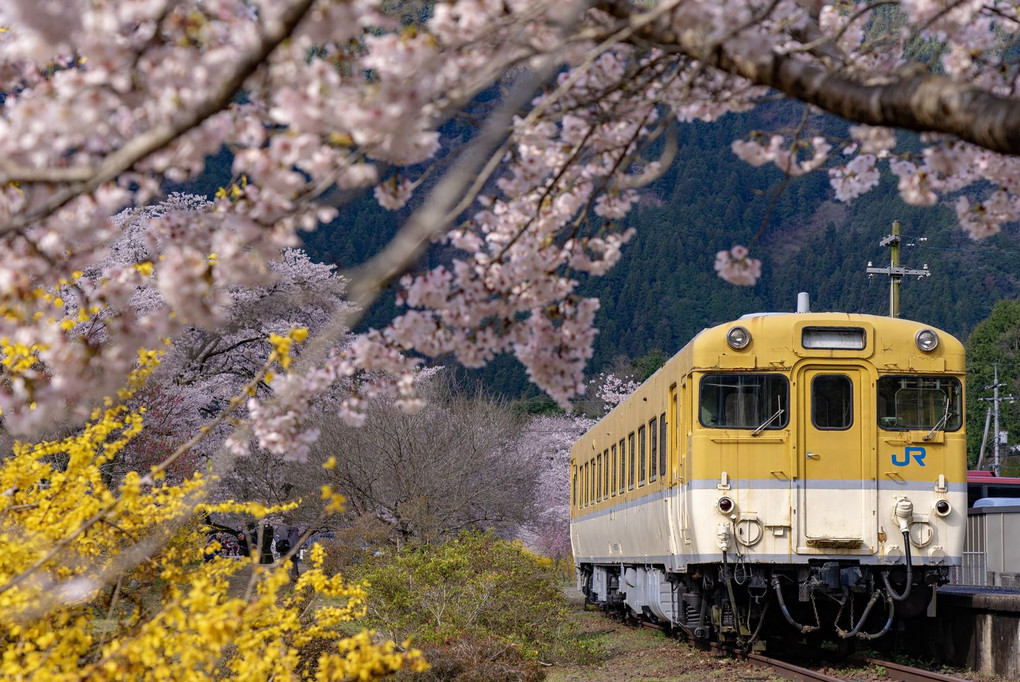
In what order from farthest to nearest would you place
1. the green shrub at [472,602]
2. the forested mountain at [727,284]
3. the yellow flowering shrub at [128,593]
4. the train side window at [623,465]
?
the forested mountain at [727,284], the train side window at [623,465], the green shrub at [472,602], the yellow flowering shrub at [128,593]

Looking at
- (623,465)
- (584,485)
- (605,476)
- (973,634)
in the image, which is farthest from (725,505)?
(584,485)

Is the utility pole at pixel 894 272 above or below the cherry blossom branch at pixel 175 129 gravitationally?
above

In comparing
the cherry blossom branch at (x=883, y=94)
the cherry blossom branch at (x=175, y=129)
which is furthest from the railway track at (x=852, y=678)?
the cherry blossom branch at (x=175, y=129)

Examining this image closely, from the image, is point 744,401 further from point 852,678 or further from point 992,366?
point 992,366

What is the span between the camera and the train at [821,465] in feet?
34.0

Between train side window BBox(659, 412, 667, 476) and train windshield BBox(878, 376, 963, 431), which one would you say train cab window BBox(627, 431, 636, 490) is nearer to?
train side window BBox(659, 412, 667, 476)

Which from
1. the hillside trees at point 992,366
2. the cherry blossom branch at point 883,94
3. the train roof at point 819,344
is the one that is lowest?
the cherry blossom branch at point 883,94

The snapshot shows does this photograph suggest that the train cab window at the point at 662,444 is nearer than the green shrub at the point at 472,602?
No

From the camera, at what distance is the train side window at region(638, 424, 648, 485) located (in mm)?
13125

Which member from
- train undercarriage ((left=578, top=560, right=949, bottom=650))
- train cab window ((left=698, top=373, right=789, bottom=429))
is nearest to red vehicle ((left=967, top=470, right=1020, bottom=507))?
train undercarriage ((left=578, top=560, right=949, bottom=650))

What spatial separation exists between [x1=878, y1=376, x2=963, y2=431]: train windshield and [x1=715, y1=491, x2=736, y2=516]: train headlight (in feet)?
4.80

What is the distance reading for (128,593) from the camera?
19.7 ft

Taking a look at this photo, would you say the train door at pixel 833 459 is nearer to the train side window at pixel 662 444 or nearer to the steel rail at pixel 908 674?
the steel rail at pixel 908 674

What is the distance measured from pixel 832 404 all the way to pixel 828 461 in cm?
49
